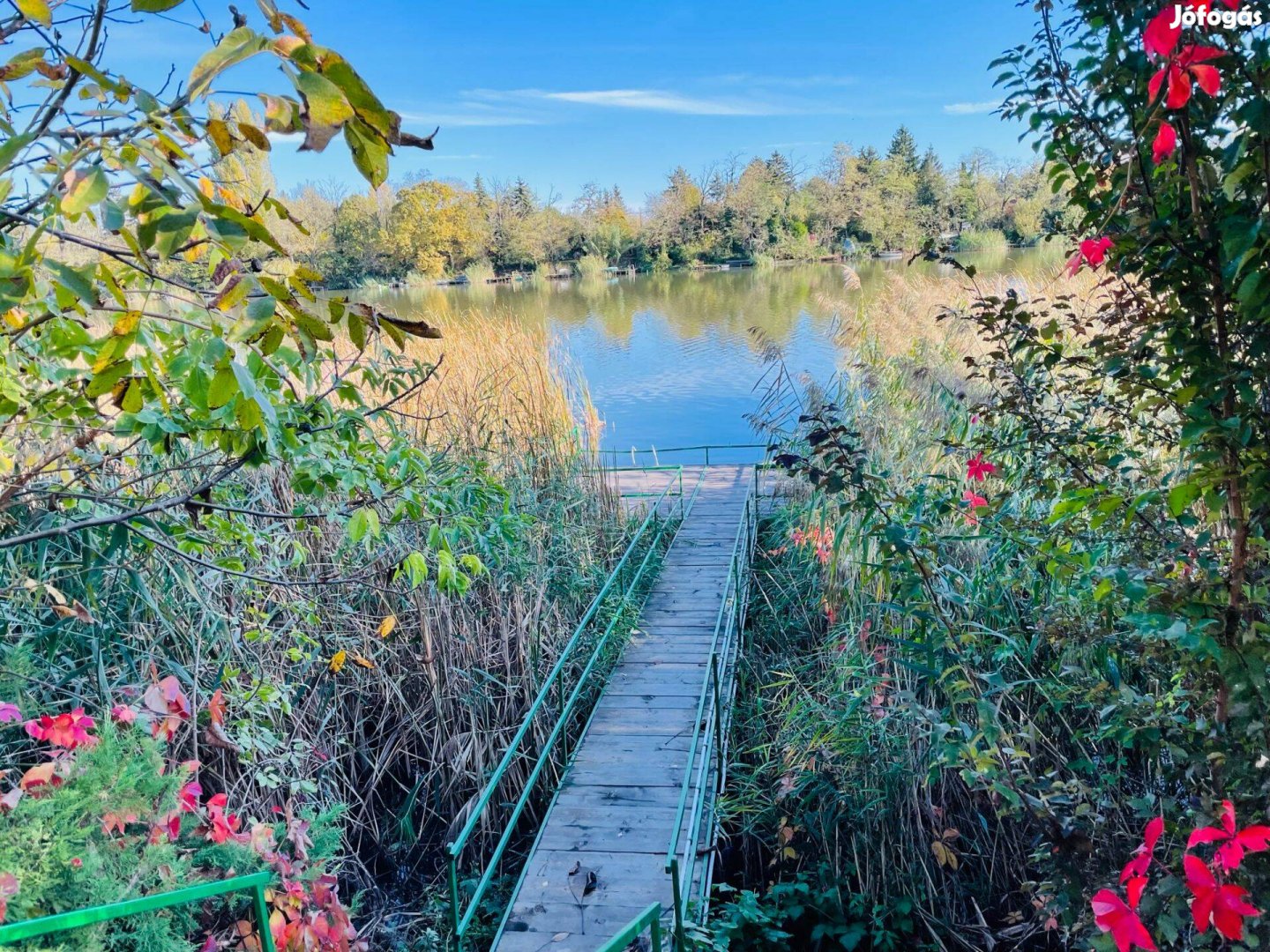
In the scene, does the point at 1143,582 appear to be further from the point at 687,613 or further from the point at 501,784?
the point at 687,613

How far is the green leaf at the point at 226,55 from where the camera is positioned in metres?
0.80

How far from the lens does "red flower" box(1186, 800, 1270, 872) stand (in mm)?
1360

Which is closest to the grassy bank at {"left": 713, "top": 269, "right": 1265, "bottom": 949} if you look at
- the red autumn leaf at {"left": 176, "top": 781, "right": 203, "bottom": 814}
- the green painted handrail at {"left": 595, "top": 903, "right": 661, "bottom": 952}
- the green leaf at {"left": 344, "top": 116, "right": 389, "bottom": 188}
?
the green painted handrail at {"left": 595, "top": 903, "right": 661, "bottom": 952}

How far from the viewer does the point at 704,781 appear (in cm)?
362

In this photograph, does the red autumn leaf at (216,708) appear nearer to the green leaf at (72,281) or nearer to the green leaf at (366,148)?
the green leaf at (72,281)

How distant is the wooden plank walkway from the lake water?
240 cm

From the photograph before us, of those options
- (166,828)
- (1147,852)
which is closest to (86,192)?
(1147,852)

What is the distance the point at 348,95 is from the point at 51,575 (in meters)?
3.06

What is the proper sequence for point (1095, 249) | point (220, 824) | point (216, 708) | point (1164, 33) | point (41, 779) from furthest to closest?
point (216, 708) → point (220, 824) → point (41, 779) → point (1095, 249) → point (1164, 33)

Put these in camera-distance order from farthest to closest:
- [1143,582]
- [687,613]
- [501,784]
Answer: [687,613], [501,784], [1143,582]

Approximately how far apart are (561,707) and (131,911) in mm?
2653

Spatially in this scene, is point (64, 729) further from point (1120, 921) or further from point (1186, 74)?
point (1186, 74)

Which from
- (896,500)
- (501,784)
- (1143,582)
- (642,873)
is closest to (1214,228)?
(1143,582)

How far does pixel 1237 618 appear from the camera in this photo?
4.94ft
